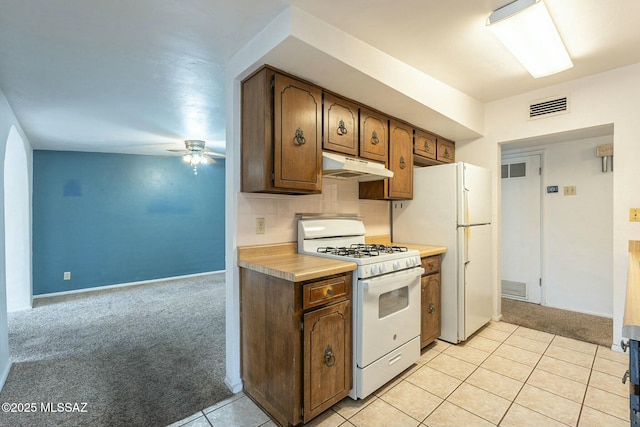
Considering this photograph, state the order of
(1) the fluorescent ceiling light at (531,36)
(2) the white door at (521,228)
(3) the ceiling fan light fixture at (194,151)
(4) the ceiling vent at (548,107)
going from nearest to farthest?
(1) the fluorescent ceiling light at (531,36) < (4) the ceiling vent at (548,107) < (2) the white door at (521,228) < (3) the ceiling fan light fixture at (194,151)

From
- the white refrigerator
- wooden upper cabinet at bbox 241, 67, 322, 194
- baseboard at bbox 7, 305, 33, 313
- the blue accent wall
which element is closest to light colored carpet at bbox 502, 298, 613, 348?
the white refrigerator

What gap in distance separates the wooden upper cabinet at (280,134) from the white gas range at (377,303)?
473mm

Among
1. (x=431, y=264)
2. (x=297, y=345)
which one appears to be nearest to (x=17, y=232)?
A: (x=297, y=345)

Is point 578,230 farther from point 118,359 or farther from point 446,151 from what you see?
point 118,359

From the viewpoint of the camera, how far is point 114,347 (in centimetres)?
278

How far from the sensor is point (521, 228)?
3.97m

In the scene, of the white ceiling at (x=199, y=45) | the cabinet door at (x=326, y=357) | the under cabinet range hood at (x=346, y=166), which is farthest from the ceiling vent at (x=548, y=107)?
the cabinet door at (x=326, y=357)

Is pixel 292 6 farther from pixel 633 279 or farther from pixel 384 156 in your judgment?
pixel 633 279

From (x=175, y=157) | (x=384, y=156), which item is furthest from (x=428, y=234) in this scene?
(x=175, y=157)

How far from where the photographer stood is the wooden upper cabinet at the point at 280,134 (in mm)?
1914

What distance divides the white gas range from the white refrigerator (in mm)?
601

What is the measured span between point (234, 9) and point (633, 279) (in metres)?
2.36

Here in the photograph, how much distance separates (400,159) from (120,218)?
15.1 feet

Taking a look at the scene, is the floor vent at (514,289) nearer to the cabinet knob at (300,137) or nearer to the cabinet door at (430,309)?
the cabinet door at (430,309)
